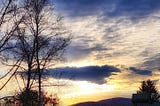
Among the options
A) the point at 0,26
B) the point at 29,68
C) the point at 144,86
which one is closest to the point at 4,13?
the point at 0,26

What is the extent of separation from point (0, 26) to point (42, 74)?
13.8 m

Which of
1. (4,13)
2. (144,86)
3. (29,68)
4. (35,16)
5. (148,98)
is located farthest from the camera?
(144,86)

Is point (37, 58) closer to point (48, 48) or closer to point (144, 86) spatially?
point (48, 48)

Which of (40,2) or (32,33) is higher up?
(40,2)

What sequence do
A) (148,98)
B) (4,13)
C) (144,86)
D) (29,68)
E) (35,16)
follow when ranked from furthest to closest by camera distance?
(144,86), (148,98), (35,16), (29,68), (4,13)

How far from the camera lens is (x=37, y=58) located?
32.8 metres

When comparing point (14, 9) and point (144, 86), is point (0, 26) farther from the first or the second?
point (144, 86)

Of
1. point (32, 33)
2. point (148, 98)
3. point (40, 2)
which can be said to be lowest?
point (148, 98)

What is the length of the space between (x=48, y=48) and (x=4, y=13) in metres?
14.5

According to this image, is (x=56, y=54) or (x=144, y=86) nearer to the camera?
(x=56, y=54)

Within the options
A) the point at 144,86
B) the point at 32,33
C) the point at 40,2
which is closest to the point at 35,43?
the point at 32,33

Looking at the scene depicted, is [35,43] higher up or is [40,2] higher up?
[40,2]

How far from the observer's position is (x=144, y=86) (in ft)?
371

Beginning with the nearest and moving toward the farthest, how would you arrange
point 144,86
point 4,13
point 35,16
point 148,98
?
1. point 4,13
2. point 35,16
3. point 148,98
4. point 144,86
